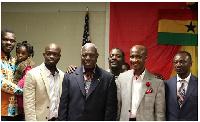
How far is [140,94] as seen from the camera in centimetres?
279

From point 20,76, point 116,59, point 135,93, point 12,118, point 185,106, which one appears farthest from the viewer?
point 116,59

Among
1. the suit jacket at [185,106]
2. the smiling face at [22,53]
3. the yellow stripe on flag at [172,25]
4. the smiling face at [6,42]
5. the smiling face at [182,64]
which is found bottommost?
the suit jacket at [185,106]

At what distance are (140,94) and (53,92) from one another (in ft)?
2.95

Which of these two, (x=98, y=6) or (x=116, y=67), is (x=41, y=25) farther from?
(x=116, y=67)

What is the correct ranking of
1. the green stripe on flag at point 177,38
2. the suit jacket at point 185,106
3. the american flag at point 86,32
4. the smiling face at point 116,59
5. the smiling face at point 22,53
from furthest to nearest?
the american flag at point 86,32 < the green stripe on flag at point 177,38 < the smiling face at point 22,53 < the smiling face at point 116,59 < the suit jacket at point 185,106

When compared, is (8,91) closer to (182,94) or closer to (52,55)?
(52,55)

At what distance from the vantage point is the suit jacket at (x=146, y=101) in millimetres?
2752

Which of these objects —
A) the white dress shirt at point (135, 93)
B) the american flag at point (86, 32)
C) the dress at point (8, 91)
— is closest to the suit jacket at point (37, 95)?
the dress at point (8, 91)

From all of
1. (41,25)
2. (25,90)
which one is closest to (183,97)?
(25,90)

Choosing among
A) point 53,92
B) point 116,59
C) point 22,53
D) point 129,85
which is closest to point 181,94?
point 129,85

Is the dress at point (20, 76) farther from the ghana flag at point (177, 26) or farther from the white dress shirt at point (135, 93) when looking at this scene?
the ghana flag at point (177, 26)

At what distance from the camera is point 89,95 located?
9.00ft

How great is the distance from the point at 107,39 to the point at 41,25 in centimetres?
152

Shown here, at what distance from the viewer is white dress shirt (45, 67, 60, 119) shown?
2.90 metres
